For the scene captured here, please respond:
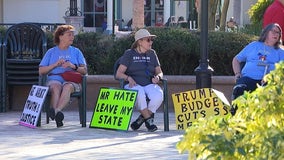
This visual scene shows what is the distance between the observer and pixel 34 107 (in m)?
10.6

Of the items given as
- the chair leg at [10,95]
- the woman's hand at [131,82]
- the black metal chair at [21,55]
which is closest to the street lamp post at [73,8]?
the chair leg at [10,95]

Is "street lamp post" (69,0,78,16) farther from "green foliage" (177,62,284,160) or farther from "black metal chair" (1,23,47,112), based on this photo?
"green foliage" (177,62,284,160)

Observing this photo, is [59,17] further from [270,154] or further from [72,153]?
[270,154]

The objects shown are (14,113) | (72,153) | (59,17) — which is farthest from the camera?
(59,17)

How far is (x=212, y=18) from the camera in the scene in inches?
750

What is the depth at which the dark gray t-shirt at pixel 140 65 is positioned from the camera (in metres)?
10.4

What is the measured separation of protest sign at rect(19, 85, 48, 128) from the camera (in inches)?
410

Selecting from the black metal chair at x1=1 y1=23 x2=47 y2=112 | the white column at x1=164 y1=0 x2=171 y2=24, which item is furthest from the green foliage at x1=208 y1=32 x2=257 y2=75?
the white column at x1=164 y1=0 x2=171 y2=24

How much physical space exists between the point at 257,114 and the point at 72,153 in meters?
4.45

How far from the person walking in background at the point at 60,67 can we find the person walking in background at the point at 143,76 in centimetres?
64

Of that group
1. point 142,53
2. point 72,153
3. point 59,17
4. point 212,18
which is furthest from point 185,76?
point 59,17

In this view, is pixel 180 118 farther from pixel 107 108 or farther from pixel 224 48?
pixel 224 48

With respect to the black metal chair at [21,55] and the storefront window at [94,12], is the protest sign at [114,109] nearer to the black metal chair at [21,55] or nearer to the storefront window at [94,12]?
the black metal chair at [21,55]

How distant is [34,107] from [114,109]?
3.60ft
